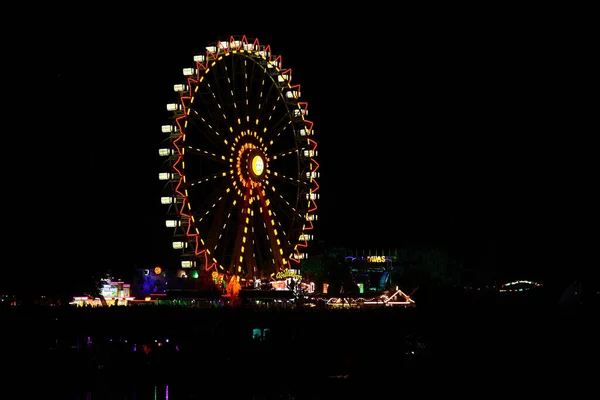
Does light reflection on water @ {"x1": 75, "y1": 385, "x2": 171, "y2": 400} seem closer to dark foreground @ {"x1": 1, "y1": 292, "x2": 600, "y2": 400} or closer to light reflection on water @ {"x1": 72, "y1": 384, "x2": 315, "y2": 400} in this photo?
light reflection on water @ {"x1": 72, "y1": 384, "x2": 315, "y2": 400}

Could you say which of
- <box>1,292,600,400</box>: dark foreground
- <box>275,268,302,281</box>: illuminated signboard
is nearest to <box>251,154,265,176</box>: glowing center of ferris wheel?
<box>275,268,302,281</box>: illuminated signboard

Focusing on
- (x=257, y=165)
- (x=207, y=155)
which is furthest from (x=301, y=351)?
(x=257, y=165)

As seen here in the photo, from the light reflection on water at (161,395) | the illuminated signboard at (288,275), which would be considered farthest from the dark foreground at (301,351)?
the illuminated signboard at (288,275)

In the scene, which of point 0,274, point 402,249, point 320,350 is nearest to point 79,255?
point 0,274

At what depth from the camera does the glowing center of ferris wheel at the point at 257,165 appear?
51.4m

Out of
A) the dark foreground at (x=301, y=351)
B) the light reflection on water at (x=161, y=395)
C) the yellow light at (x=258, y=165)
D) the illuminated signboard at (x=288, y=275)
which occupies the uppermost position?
the yellow light at (x=258, y=165)

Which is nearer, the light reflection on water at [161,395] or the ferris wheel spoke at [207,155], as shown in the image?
the light reflection on water at [161,395]

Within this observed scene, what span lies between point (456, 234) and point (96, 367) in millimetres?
62015

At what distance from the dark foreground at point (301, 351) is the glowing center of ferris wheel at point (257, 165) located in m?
14.3

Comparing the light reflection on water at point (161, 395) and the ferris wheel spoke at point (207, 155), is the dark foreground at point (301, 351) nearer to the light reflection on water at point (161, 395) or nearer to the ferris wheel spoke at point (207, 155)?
the light reflection on water at point (161, 395)

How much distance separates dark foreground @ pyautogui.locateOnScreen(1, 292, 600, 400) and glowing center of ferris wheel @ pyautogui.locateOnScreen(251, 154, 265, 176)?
14.3 meters

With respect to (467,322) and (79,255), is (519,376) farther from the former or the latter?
(79,255)

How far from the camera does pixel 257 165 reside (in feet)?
170

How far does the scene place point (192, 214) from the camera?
45.4 m
